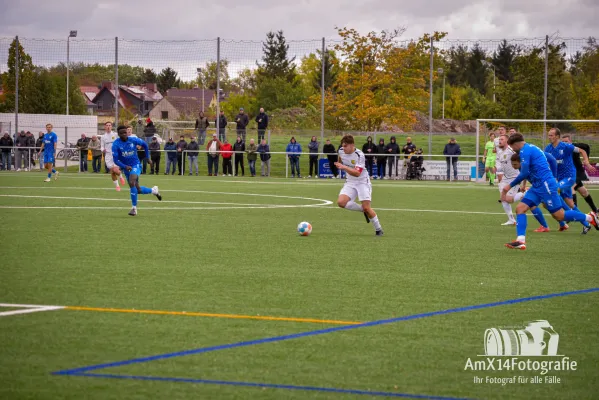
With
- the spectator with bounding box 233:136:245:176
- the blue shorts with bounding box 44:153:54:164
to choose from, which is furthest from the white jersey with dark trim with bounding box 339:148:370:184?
the spectator with bounding box 233:136:245:176

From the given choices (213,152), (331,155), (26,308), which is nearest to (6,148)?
(213,152)

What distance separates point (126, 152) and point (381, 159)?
72.5ft

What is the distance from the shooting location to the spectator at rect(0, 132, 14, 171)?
138ft

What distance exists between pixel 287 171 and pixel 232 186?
10.2 m

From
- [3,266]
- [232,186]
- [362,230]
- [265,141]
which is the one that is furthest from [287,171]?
[3,266]

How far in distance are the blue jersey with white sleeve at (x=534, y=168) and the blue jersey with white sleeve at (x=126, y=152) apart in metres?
9.16

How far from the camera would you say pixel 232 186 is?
3066cm

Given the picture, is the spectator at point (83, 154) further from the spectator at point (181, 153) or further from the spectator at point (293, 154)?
the spectator at point (293, 154)

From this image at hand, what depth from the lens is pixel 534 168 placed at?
13.3 meters

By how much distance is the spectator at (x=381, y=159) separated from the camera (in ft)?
127

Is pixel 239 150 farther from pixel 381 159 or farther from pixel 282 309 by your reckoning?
pixel 282 309

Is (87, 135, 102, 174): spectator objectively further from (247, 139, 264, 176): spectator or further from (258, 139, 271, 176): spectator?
(258, 139, 271, 176): spectator

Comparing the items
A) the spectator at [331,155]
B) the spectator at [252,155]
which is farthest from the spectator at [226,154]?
the spectator at [331,155]

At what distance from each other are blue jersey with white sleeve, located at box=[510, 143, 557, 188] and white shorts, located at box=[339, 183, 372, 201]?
290 cm
